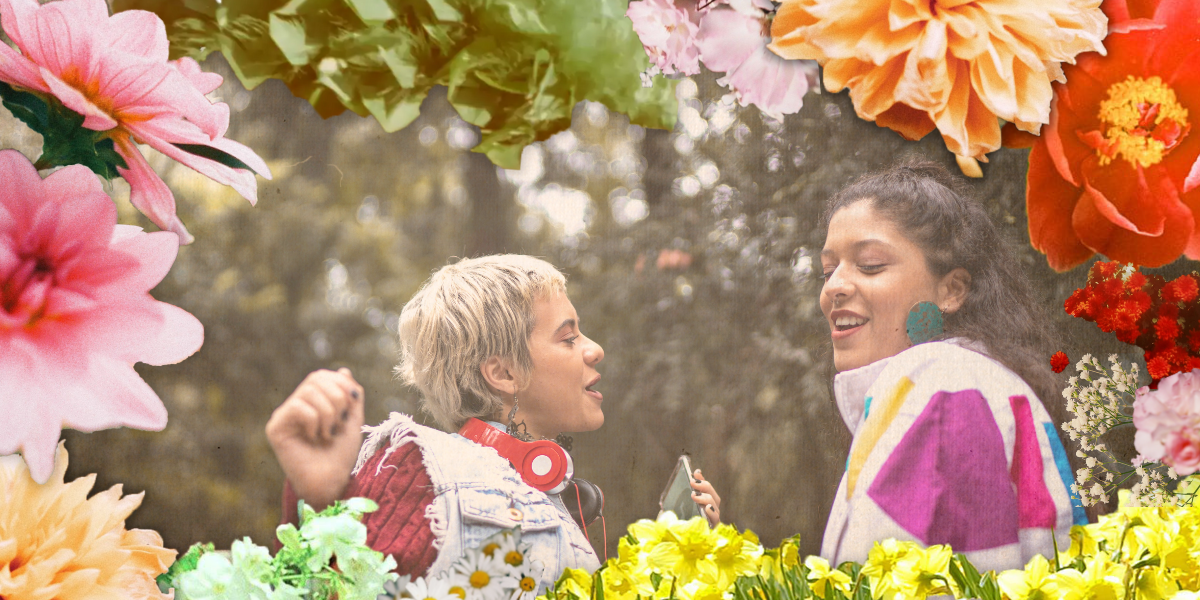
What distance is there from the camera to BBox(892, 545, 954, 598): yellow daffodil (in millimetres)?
1333

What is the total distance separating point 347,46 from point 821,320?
1003mm

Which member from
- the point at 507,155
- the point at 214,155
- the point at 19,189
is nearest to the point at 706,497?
the point at 507,155

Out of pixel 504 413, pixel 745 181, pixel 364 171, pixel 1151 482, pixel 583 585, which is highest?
pixel 364 171

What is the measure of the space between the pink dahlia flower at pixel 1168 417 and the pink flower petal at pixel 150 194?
72.8 inches

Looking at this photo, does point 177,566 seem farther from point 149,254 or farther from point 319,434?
point 149,254

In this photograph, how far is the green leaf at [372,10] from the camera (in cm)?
137

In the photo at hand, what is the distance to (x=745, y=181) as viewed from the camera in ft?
4.87

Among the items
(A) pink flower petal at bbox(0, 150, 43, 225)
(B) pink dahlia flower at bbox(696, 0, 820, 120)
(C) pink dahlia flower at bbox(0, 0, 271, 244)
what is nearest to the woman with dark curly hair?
(B) pink dahlia flower at bbox(696, 0, 820, 120)

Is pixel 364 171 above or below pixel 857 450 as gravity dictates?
above

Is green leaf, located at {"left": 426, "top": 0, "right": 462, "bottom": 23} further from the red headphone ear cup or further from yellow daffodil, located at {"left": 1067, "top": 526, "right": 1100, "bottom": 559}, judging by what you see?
yellow daffodil, located at {"left": 1067, "top": 526, "right": 1100, "bottom": 559}

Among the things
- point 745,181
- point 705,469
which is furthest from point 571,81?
point 705,469

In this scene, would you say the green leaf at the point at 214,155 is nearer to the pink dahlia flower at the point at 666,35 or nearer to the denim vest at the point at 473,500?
the denim vest at the point at 473,500

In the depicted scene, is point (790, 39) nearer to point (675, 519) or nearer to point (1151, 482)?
point (675, 519)

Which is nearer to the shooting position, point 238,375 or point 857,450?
point 238,375
